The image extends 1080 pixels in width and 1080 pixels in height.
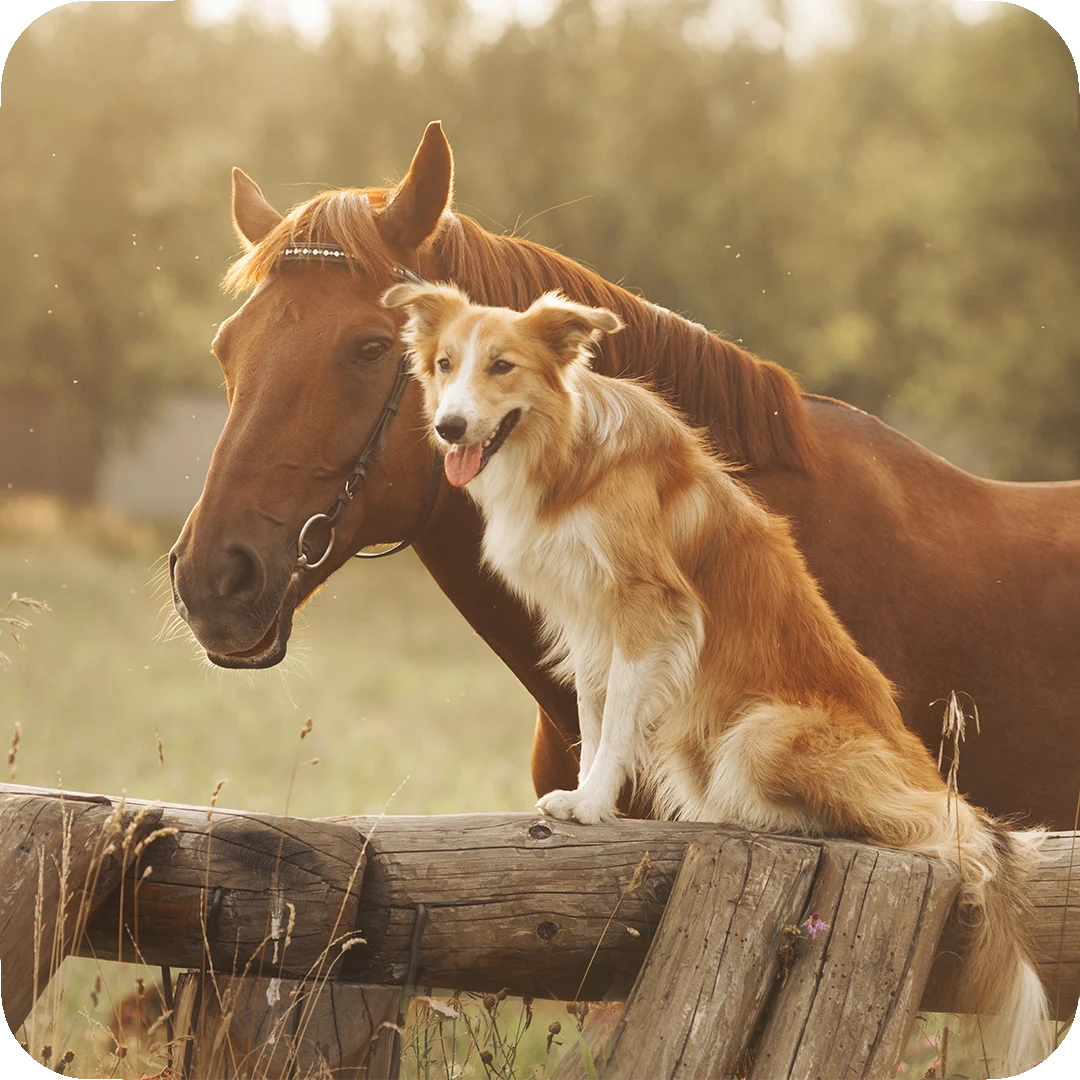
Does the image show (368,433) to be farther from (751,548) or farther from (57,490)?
(57,490)

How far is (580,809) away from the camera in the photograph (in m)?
3.04

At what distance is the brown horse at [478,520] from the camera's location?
3.35 meters

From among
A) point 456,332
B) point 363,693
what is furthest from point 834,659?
point 363,693

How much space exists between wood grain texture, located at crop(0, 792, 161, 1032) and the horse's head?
0.65m

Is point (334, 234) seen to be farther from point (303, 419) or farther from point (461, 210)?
point (461, 210)

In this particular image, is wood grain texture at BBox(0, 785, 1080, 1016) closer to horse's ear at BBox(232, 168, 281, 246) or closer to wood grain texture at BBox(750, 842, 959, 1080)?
wood grain texture at BBox(750, 842, 959, 1080)

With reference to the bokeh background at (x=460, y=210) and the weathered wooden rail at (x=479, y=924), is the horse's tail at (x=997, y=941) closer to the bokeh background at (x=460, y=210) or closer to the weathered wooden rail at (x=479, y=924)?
the weathered wooden rail at (x=479, y=924)

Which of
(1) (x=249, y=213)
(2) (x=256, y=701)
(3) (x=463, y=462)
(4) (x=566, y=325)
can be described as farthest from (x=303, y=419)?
(2) (x=256, y=701)

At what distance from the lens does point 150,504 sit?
9594 millimetres

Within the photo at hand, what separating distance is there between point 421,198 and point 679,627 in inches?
60.7

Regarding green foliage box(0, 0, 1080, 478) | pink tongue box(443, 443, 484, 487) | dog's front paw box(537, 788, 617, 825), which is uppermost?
green foliage box(0, 0, 1080, 478)

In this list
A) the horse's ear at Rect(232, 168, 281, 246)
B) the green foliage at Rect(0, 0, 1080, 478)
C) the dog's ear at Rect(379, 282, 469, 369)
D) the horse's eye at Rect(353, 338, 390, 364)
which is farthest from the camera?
the green foliage at Rect(0, 0, 1080, 478)

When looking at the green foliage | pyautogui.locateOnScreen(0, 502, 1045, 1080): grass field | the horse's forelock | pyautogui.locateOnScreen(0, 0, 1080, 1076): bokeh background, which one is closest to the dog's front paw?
pyautogui.locateOnScreen(0, 0, 1080, 1076): bokeh background

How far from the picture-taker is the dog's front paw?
3039 millimetres
